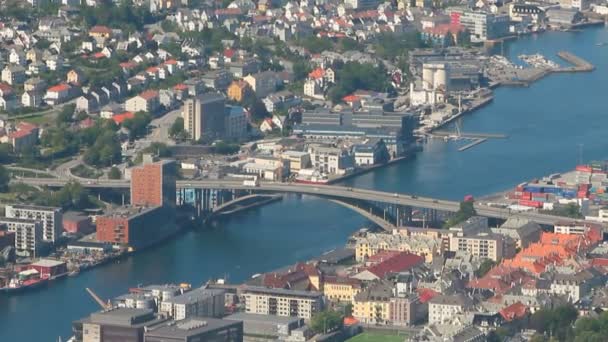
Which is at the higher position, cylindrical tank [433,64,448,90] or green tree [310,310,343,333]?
green tree [310,310,343,333]

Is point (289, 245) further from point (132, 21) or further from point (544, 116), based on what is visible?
point (132, 21)

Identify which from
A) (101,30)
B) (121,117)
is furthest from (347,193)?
(101,30)

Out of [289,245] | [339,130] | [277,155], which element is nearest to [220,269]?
[289,245]

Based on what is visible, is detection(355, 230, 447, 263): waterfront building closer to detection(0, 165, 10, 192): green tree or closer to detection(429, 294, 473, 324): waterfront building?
detection(429, 294, 473, 324): waterfront building

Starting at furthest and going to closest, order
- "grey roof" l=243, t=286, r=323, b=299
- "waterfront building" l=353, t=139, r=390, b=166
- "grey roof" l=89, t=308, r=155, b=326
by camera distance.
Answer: "waterfront building" l=353, t=139, r=390, b=166 → "grey roof" l=243, t=286, r=323, b=299 → "grey roof" l=89, t=308, r=155, b=326

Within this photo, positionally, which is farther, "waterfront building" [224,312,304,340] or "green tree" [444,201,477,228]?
"green tree" [444,201,477,228]

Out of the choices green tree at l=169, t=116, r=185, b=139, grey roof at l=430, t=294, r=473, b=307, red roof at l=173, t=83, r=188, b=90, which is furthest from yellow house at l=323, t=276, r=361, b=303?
red roof at l=173, t=83, r=188, b=90

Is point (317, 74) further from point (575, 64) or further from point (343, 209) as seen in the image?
point (343, 209)
